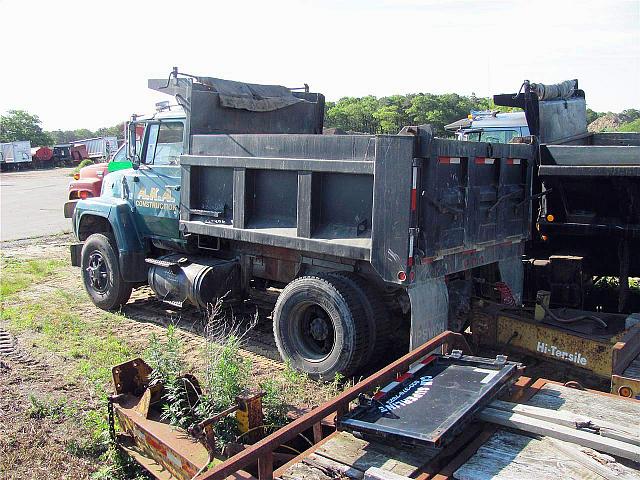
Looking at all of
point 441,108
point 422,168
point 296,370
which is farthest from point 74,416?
point 441,108

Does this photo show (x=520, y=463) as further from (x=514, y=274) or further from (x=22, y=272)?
(x=22, y=272)

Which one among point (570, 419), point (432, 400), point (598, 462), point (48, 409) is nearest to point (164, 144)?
point (48, 409)

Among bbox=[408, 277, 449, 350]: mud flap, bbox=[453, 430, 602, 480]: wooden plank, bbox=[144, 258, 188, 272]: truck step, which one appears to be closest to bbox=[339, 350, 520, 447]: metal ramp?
bbox=[453, 430, 602, 480]: wooden plank

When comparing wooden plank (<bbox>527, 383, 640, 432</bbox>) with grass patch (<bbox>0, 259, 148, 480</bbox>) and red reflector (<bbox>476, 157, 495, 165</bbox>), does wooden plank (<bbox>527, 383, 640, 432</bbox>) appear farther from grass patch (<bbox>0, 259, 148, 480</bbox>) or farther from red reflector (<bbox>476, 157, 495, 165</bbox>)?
grass patch (<bbox>0, 259, 148, 480</bbox>)

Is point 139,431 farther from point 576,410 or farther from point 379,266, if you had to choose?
point 576,410

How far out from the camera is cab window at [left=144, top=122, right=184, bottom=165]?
7.28 meters

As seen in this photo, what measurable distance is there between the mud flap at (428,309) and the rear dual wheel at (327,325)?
433 millimetres

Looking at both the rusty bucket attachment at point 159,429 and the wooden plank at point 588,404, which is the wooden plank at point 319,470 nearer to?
the rusty bucket attachment at point 159,429

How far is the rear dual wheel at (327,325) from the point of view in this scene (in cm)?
527

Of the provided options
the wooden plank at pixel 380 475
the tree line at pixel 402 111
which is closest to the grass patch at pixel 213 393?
the wooden plank at pixel 380 475

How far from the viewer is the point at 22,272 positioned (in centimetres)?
1020

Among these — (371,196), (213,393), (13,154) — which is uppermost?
(13,154)

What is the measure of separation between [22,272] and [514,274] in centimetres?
785

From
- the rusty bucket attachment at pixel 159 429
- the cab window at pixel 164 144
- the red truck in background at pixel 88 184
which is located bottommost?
the rusty bucket attachment at pixel 159 429
